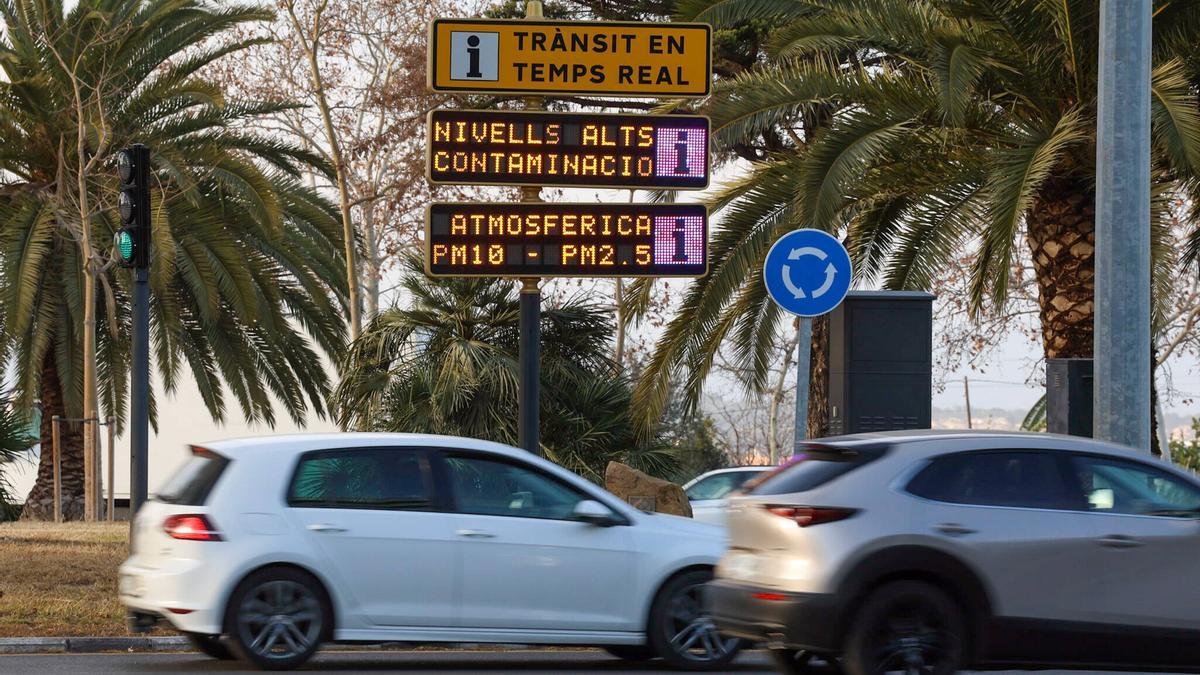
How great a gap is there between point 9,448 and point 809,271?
9.01 metres

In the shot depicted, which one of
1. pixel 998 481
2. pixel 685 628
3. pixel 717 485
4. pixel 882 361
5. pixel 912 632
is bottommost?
pixel 685 628

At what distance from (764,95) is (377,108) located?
63.3ft

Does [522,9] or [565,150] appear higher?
[522,9]

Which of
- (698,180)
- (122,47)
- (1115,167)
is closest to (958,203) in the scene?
(698,180)

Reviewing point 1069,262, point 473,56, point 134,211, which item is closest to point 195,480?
point 134,211

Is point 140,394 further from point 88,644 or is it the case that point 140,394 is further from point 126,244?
point 88,644

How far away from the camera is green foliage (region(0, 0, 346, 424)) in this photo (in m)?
24.3

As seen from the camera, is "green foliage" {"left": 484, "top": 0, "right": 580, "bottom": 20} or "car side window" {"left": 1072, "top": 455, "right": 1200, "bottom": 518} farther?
"green foliage" {"left": 484, "top": 0, "right": 580, "bottom": 20}

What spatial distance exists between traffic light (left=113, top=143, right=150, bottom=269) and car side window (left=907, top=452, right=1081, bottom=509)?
270 inches

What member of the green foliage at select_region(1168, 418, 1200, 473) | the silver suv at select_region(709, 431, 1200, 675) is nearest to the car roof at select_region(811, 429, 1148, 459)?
the silver suv at select_region(709, 431, 1200, 675)

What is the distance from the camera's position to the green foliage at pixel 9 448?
17141 millimetres

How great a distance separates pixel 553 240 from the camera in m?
13.8

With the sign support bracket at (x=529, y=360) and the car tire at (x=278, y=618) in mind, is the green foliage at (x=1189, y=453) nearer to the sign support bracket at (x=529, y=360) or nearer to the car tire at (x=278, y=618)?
the sign support bracket at (x=529, y=360)

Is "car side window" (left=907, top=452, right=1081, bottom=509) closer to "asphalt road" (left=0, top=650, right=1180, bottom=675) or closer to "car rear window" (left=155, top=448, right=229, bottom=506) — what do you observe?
"asphalt road" (left=0, top=650, right=1180, bottom=675)
